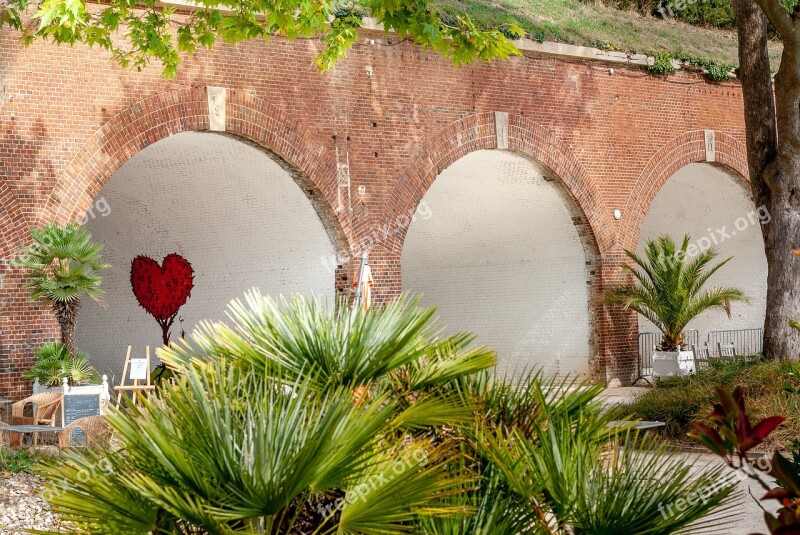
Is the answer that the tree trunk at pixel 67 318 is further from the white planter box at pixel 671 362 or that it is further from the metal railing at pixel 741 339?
the metal railing at pixel 741 339

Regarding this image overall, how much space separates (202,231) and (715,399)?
9.35m

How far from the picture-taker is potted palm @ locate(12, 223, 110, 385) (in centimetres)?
1194

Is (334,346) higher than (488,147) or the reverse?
the reverse

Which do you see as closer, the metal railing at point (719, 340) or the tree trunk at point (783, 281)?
the tree trunk at point (783, 281)

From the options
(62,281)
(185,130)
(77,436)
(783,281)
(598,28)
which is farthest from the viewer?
(598,28)

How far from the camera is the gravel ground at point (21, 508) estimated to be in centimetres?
754

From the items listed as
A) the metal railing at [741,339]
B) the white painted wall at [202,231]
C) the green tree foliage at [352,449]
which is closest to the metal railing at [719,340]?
the metal railing at [741,339]

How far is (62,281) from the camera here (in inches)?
472

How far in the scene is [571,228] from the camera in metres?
18.9

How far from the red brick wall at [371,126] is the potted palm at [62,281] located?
47 centimetres

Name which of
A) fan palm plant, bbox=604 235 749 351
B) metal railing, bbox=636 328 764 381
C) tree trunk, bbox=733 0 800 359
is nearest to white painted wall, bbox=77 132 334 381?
fan palm plant, bbox=604 235 749 351

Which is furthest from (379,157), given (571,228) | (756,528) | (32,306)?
(756,528)

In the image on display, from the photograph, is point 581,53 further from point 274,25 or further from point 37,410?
point 37,410

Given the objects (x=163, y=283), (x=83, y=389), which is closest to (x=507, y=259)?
(x=163, y=283)
